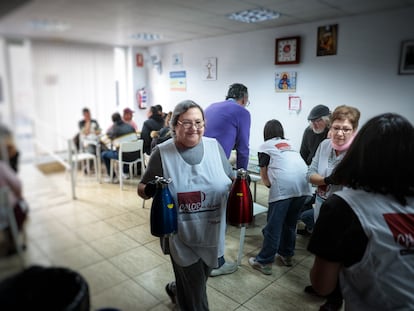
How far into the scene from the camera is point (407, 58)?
179cm

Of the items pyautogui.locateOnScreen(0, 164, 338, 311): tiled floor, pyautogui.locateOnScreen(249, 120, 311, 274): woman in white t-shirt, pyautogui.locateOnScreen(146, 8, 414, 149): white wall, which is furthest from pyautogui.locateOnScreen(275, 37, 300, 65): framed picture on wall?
pyautogui.locateOnScreen(0, 164, 338, 311): tiled floor

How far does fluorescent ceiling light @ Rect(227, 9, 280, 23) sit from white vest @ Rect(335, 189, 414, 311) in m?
1.01

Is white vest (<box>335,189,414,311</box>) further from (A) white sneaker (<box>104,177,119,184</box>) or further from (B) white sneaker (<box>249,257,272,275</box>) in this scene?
(B) white sneaker (<box>249,257,272,275</box>)

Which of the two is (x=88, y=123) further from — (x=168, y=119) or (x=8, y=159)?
(x=168, y=119)

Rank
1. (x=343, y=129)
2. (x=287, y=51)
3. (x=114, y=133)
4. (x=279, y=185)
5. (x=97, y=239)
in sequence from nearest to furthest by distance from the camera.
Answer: (x=97, y=239)
(x=114, y=133)
(x=287, y=51)
(x=343, y=129)
(x=279, y=185)

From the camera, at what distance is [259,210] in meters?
2.71

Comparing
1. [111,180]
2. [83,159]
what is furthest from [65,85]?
[111,180]

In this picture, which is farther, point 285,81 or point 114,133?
point 285,81

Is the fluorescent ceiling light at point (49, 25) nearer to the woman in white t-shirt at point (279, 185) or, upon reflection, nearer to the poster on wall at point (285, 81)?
the poster on wall at point (285, 81)

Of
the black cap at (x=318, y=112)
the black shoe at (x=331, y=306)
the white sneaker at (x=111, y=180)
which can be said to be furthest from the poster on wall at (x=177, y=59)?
the black shoe at (x=331, y=306)

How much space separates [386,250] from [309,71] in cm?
117

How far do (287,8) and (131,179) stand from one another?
1207 millimetres

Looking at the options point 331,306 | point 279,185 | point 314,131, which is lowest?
point 331,306

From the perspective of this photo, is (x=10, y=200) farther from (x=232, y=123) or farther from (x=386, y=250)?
(x=232, y=123)
